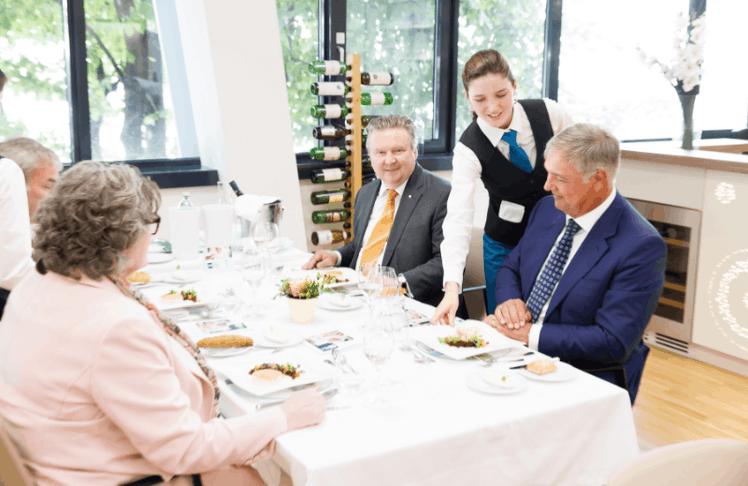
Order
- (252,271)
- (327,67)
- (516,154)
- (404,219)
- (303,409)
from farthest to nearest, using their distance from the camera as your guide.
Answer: (327,67) → (404,219) → (516,154) → (252,271) → (303,409)

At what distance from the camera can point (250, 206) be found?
9.46 feet

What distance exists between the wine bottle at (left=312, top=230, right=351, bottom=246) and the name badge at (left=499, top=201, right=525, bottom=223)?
1.71 m

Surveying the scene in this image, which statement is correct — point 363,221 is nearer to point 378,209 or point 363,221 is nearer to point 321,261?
point 378,209

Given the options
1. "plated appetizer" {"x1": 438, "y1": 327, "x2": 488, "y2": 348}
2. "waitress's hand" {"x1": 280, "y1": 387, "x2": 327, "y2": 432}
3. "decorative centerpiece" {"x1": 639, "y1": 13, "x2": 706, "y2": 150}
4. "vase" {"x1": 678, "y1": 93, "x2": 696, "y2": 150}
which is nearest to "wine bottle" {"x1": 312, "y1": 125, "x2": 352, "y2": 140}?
"decorative centerpiece" {"x1": 639, "y1": 13, "x2": 706, "y2": 150}

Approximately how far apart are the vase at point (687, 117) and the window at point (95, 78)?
121 inches

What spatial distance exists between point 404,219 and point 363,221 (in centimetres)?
27

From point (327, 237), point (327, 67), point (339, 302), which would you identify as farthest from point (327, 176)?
point (339, 302)

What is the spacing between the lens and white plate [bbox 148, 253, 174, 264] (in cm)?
271

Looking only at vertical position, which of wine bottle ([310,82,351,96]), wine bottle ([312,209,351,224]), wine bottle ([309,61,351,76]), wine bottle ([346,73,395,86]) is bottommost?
wine bottle ([312,209,351,224])

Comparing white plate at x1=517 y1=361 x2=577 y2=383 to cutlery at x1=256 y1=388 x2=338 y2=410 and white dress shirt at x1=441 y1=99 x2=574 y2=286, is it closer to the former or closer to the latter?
cutlery at x1=256 y1=388 x2=338 y2=410

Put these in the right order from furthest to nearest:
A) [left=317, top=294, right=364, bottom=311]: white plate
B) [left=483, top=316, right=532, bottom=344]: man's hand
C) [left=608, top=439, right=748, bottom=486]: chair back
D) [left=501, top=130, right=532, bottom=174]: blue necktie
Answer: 1. [left=501, top=130, right=532, bottom=174]: blue necktie
2. [left=317, top=294, right=364, bottom=311]: white plate
3. [left=483, top=316, right=532, bottom=344]: man's hand
4. [left=608, top=439, right=748, bottom=486]: chair back

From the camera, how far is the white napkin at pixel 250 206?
2855 mm

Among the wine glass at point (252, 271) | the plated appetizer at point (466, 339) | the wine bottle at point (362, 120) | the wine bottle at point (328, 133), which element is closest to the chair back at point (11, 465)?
the wine glass at point (252, 271)

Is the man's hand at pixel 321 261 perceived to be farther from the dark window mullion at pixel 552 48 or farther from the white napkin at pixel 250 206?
the dark window mullion at pixel 552 48
